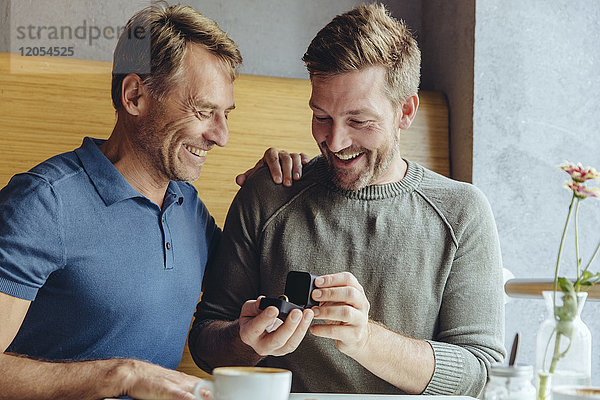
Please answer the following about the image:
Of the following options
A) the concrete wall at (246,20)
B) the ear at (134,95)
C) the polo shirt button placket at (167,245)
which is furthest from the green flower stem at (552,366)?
the concrete wall at (246,20)

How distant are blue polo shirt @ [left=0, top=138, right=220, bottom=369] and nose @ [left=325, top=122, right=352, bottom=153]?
13.9 inches

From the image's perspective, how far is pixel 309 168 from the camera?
4.92 ft

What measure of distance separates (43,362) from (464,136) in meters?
1.44

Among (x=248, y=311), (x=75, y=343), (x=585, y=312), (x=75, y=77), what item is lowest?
(x=585, y=312)

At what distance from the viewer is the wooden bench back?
5.98 feet

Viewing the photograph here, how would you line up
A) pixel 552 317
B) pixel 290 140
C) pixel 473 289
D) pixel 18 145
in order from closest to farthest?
pixel 552 317 → pixel 473 289 → pixel 18 145 → pixel 290 140

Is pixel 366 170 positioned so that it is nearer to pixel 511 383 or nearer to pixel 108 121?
pixel 511 383

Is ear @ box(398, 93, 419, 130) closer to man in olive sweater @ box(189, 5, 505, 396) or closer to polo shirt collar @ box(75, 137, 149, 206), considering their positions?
man in olive sweater @ box(189, 5, 505, 396)

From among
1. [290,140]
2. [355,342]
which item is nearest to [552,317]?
[355,342]

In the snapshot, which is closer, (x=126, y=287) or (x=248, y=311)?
(x=248, y=311)

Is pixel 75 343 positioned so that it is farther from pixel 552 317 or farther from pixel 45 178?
pixel 552 317

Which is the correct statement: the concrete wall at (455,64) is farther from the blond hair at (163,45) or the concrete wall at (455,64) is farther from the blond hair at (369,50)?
the blond hair at (163,45)

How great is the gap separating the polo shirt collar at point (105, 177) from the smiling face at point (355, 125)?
1.29 feet

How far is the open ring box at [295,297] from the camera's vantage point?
3.27 feet
